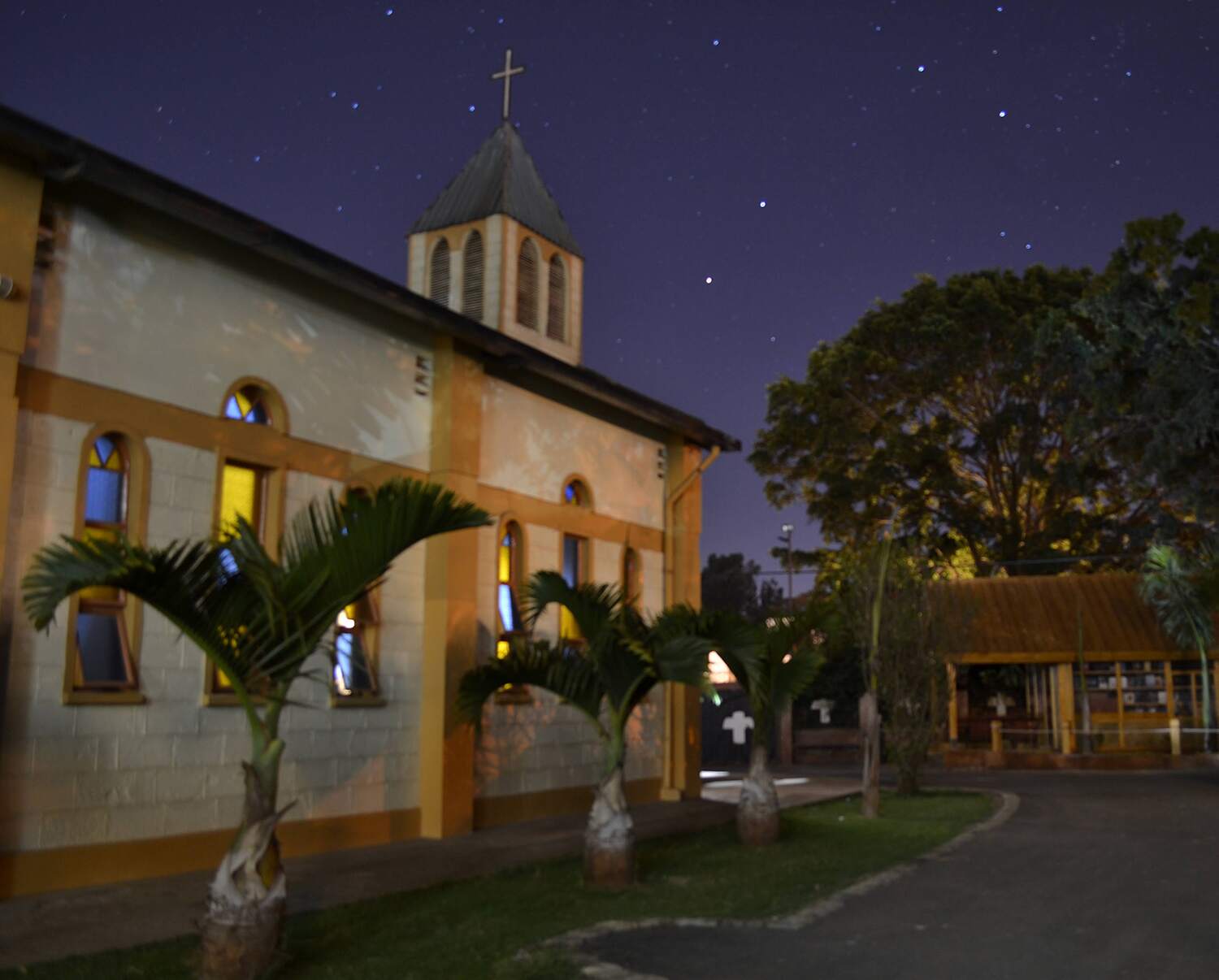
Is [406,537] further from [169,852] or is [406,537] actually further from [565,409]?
[565,409]

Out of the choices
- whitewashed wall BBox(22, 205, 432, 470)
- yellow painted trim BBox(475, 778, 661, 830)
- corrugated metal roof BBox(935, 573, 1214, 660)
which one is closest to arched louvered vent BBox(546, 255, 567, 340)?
whitewashed wall BBox(22, 205, 432, 470)

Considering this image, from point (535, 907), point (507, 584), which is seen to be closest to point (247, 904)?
point (535, 907)

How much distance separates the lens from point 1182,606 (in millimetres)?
28578

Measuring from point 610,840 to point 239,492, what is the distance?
457 cm

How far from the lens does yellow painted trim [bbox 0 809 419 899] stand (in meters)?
9.20

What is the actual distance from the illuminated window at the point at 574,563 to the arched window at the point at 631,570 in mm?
987

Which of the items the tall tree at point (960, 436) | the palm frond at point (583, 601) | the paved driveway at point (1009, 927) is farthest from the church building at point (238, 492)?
the tall tree at point (960, 436)

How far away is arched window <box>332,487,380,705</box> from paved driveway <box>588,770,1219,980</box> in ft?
16.3

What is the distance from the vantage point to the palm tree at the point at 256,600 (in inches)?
255

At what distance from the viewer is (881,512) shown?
3906 centimetres

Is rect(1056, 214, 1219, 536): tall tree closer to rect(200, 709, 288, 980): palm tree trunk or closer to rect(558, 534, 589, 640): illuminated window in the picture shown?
rect(558, 534, 589, 640): illuminated window

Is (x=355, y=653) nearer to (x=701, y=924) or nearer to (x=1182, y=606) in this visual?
(x=701, y=924)

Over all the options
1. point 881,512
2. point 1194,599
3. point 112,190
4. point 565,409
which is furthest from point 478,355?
point 881,512

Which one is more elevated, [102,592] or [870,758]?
[102,592]
